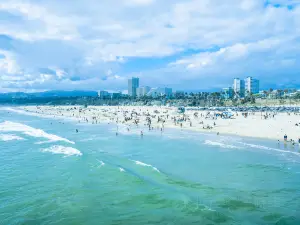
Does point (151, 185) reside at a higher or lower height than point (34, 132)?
lower

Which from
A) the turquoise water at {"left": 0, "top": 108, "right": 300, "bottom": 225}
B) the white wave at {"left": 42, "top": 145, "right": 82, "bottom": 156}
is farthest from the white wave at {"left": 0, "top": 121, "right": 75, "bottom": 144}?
the turquoise water at {"left": 0, "top": 108, "right": 300, "bottom": 225}

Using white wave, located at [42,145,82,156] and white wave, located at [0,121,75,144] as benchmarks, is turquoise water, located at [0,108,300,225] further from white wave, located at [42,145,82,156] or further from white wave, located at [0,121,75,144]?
white wave, located at [0,121,75,144]

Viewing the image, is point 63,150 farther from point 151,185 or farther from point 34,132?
point 34,132

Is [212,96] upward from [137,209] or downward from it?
upward

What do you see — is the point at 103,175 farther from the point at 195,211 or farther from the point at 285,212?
the point at 285,212

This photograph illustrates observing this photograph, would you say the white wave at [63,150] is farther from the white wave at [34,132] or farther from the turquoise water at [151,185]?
the white wave at [34,132]

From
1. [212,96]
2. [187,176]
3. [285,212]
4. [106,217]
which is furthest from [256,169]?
[212,96]

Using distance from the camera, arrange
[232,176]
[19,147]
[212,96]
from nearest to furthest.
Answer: [232,176], [19,147], [212,96]

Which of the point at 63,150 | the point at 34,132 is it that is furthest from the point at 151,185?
the point at 34,132
